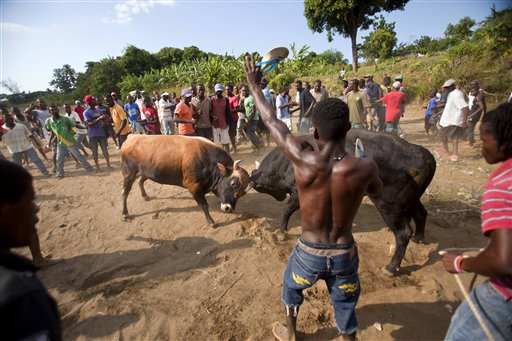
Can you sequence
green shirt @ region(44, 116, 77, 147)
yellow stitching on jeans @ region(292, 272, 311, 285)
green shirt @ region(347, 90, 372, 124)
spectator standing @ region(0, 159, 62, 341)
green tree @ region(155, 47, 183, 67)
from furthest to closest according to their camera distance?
green tree @ region(155, 47, 183, 67) → green shirt @ region(44, 116, 77, 147) → green shirt @ region(347, 90, 372, 124) → yellow stitching on jeans @ region(292, 272, 311, 285) → spectator standing @ region(0, 159, 62, 341)

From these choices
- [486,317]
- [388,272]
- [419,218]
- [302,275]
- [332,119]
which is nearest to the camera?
[486,317]

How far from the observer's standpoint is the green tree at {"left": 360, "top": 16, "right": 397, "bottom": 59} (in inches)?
1264

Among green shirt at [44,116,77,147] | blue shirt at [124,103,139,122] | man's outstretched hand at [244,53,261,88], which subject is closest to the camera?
man's outstretched hand at [244,53,261,88]

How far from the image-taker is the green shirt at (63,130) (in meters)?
8.75

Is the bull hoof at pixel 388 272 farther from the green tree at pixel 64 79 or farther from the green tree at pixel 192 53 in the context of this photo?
the green tree at pixel 64 79

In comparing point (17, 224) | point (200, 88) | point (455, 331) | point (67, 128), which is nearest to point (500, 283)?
point (455, 331)

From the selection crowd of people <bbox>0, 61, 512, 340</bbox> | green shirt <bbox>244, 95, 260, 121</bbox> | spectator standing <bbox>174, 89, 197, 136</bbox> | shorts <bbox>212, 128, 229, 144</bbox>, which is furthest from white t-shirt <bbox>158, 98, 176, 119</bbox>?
crowd of people <bbox>0, 61, 512, 340</bbox>

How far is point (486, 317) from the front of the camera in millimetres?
1645

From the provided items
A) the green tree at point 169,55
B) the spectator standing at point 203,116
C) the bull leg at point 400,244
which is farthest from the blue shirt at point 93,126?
the green tree at point 169,55

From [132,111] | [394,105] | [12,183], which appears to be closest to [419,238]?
[12,183]

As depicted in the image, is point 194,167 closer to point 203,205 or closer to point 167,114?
point 203,205

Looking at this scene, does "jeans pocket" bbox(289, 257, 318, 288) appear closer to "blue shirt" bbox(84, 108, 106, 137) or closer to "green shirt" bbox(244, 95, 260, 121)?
"green shirt" bbox(244, 95, 260, 121)

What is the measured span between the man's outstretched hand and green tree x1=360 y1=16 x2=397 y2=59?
33921 mm

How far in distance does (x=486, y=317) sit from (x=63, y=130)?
10417 mm
